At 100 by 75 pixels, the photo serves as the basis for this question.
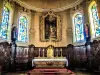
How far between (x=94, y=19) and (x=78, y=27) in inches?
77.1

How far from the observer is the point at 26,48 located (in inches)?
505

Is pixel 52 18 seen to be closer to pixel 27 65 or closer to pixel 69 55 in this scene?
pixel 69 55

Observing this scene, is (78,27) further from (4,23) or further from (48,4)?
(4,23)

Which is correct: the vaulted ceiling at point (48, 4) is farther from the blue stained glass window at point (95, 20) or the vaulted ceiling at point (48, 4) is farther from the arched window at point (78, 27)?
the blue stained glass window at point (95, 20)

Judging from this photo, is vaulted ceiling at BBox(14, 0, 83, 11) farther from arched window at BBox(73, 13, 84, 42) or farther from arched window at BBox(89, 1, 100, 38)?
arched window at BBox(89, 1, 100, 38)

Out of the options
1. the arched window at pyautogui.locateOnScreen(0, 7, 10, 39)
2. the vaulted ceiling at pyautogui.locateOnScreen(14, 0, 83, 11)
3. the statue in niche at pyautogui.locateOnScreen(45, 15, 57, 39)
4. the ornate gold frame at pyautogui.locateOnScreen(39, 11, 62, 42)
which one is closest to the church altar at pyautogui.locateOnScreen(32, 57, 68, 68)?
the ornate gold frame at pyautogui.locateOnScreen(39, 11, 62, 42)

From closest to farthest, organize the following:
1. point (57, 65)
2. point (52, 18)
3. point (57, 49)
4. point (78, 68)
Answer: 1. point (57, 65)
2. point (78, 68)
3. point (57, 49)
4. point (52, 18)

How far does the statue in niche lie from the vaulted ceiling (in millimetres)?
1129

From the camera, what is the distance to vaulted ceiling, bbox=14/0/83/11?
46.1 ft

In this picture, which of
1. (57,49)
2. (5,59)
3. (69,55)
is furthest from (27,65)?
(69,55)

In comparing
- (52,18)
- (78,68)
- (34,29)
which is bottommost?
(78,68)

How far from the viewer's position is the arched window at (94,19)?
11591mm

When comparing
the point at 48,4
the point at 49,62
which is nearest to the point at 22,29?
the point at 48,4

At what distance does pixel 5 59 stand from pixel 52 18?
6.41 metres
